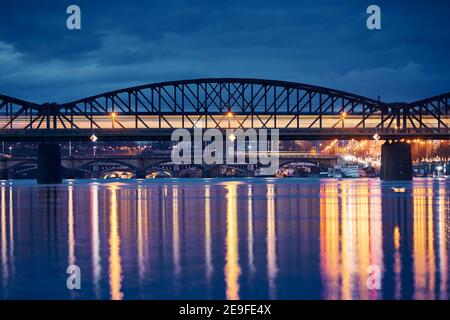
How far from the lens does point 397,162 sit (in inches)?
5851

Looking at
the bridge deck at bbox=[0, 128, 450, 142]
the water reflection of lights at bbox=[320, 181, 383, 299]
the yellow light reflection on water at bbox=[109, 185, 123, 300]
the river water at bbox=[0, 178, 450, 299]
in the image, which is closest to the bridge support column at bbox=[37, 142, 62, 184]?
the bridge deck at bbox=[0, 128, 450, 142]

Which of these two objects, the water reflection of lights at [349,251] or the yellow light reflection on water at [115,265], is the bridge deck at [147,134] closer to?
the water reflection of lights at [349,251]

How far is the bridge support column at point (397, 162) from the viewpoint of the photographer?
481ft

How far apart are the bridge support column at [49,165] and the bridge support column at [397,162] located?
57.9m

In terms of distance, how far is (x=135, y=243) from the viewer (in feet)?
96.8

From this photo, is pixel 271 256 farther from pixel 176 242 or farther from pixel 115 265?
pixel 176 242

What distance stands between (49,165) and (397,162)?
61.5 m

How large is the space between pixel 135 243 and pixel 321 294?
467 inches

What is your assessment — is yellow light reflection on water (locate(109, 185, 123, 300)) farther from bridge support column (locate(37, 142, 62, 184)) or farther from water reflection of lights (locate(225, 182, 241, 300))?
bridge support column (locate(37, 142, 62, 184))

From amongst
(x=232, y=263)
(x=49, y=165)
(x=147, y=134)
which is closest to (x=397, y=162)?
(x=147, y=134)

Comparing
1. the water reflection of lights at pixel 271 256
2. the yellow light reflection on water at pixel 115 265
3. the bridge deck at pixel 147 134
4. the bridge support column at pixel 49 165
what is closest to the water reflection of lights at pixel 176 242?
the yellow light reflection on water at pixel 115 265
